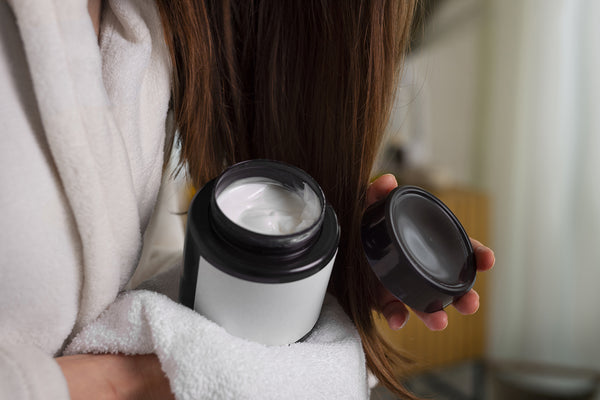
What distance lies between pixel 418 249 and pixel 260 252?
0.16 m

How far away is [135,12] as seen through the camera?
0.39 metres

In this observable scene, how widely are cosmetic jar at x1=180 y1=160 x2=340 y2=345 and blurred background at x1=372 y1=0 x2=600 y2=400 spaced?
92 centimetres

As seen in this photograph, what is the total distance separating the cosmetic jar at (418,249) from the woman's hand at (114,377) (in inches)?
7.7

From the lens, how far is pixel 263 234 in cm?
32

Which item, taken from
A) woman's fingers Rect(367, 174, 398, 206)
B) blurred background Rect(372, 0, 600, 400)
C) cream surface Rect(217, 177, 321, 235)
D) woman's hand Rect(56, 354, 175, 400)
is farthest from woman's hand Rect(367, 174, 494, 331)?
blurred background Rect(372, 0, 600, 400)

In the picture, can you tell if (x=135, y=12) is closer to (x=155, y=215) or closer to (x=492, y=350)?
(x=155, y=215)

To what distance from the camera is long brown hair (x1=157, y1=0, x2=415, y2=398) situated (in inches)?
17.3

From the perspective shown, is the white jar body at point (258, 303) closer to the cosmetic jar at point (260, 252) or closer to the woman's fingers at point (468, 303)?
the cosmetic jar at point (260, 252)

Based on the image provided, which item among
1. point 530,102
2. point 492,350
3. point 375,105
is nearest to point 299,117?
point 375,105

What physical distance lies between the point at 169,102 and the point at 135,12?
0.10m

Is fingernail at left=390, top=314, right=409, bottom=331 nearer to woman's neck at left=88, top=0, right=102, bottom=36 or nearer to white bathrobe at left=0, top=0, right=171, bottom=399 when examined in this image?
white bathrobe at left=0, top=0, right=171, bottom=399

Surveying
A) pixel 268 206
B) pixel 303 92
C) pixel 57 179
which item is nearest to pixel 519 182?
pixel 303 92

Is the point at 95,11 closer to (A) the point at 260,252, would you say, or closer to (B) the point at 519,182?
(A) the point at 260,252

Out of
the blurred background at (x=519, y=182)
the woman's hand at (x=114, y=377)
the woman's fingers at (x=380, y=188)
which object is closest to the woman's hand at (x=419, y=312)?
the woman's fingers at (x=380, y=188)
